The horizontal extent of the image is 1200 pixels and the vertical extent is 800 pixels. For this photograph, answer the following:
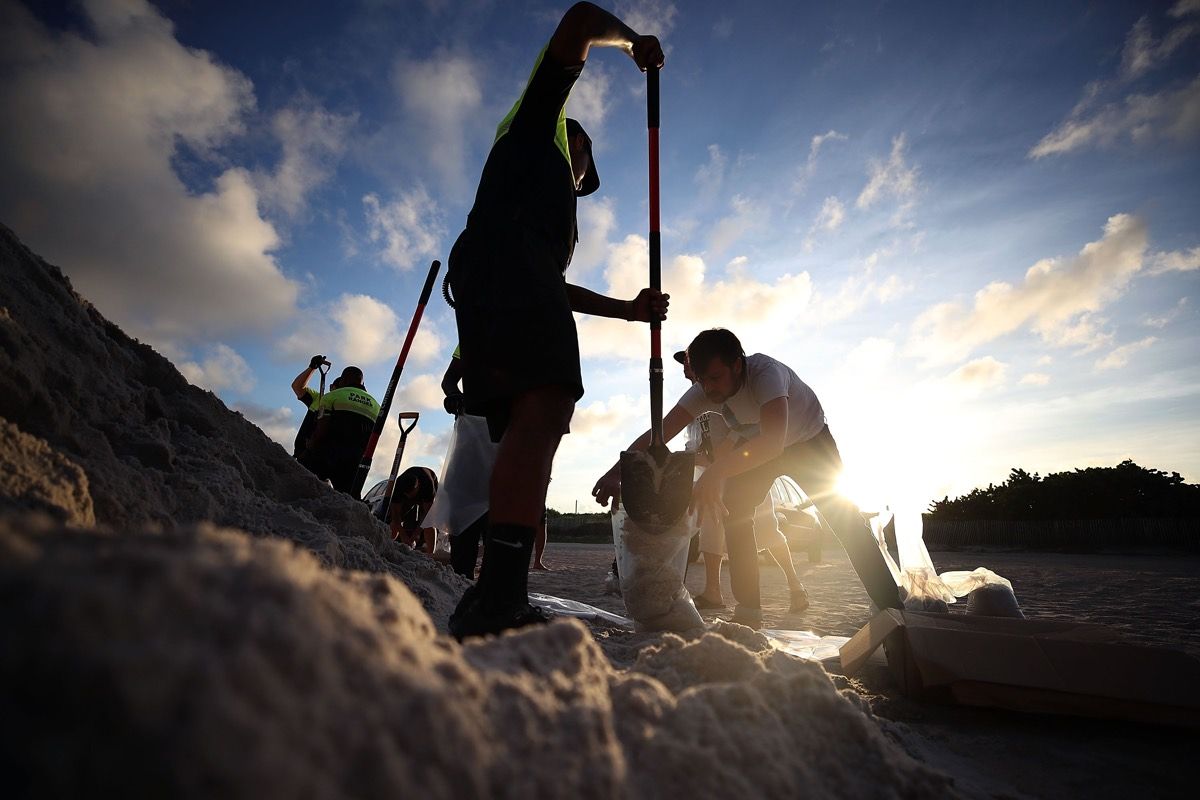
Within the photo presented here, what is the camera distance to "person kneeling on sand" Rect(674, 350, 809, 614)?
370cm

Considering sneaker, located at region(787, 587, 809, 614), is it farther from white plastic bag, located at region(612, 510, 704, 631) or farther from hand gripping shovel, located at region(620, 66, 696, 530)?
hand gripping shovel, located at region(620, 66, 696, 530)

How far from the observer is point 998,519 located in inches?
628

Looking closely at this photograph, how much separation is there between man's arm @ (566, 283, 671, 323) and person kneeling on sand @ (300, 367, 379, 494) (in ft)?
11.4

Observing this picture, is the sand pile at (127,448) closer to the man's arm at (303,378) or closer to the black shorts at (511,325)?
the black shorts at (511,325)

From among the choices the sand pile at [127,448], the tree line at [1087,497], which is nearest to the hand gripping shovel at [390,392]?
the sand pile at [127,448]

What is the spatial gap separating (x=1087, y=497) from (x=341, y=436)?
19189mm

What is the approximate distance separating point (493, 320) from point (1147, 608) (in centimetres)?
468

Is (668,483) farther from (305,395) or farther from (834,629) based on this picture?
(305,395)

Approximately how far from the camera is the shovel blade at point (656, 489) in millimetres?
2422

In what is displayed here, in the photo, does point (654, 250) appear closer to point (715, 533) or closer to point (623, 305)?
point (623, 305)

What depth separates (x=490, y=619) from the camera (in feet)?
5.07

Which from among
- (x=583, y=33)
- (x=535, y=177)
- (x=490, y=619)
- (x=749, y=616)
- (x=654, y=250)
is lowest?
(x=749, y=616)

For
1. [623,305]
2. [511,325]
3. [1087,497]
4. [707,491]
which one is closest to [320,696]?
[511,325]

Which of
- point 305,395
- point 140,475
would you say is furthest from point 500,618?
point 305,395
